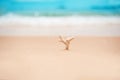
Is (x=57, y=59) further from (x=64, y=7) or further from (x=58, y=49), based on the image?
(x=64, y=7)

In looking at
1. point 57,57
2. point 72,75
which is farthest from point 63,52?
point 72,75

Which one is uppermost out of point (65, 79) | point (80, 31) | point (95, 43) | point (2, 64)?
point (80, 31)

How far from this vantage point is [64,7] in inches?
69.9

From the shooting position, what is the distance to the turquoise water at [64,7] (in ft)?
5.80

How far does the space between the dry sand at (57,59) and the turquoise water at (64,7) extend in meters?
0.22

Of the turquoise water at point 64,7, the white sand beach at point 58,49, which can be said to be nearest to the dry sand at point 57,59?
the white sand beach at point 58,49

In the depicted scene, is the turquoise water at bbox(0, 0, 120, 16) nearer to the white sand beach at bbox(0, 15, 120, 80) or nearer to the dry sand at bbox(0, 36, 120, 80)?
the white sand beach at bbox(0, 15, 120, 80)

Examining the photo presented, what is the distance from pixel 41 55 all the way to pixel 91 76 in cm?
42

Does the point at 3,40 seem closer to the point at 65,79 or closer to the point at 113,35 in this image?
the point at 65,79

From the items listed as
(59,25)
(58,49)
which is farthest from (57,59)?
(59,25)

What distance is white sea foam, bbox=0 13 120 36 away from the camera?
5.85ft

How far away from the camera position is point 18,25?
6.00ft

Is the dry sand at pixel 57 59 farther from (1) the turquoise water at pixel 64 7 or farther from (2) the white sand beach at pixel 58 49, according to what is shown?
(1) the turquoise water at pixel 64 7

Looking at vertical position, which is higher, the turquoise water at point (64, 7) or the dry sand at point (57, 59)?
the turquoise water at point (64, 7)
